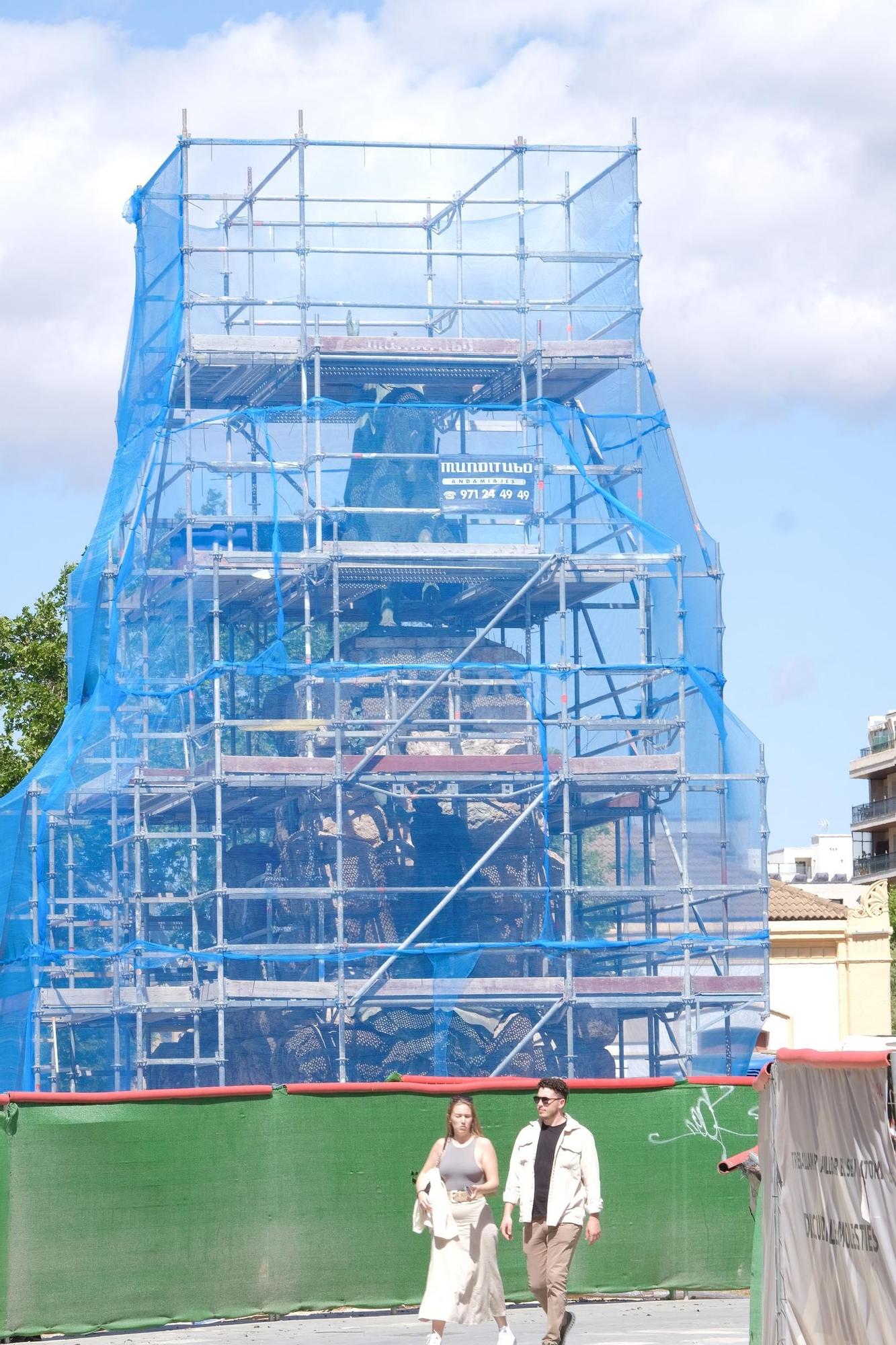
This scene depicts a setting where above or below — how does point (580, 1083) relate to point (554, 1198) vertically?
above

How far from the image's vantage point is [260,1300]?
13.5 m

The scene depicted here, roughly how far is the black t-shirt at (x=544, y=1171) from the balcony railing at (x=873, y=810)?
8980 cm

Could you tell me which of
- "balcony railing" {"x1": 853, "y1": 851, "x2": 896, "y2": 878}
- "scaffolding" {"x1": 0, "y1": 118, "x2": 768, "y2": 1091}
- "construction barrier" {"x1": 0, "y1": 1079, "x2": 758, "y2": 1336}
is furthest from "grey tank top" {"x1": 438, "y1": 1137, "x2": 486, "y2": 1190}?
"balcony railing" {"x1": 853, "y1": 851, "x2": 896, "y2": 878}

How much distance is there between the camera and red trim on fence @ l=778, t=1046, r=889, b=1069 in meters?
8.05

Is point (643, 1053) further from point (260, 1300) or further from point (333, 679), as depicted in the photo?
point (260, 1300)

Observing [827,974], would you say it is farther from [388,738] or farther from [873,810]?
[873,810]

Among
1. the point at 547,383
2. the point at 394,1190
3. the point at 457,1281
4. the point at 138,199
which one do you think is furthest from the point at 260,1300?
the point at 138,199

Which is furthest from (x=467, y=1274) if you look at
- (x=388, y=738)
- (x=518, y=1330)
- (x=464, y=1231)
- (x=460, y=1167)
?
(x=388, y=738)

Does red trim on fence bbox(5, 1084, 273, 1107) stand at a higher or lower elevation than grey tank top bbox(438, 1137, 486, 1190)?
higher

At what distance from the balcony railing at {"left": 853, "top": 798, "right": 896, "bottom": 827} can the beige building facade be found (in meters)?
58.6

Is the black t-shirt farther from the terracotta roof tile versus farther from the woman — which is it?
the terracotta roof tile

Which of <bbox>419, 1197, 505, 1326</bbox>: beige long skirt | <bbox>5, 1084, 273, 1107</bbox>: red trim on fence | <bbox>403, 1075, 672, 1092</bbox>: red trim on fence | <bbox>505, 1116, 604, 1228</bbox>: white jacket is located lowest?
<bbox>419, 1197, 505, 1326</bbox>: beige long skirt

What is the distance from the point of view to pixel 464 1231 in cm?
1145

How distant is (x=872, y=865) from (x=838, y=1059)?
92774 millimetres
